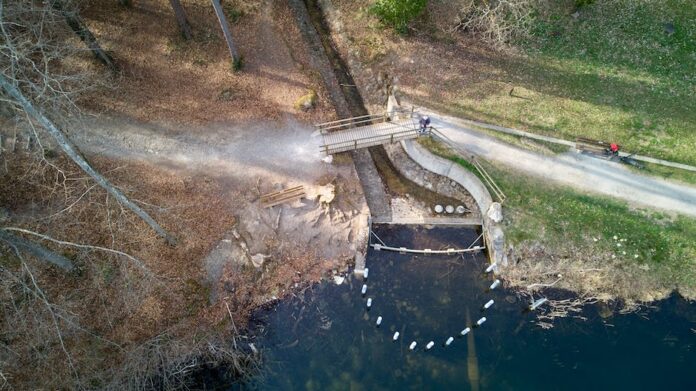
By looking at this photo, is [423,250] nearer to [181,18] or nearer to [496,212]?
[496,212]

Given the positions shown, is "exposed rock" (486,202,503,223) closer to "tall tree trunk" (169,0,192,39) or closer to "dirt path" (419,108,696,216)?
"dirt path" (419,108,696,216)

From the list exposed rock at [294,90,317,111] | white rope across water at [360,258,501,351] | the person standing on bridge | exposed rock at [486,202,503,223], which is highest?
the person standing on bridge

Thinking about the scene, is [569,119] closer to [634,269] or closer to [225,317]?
[634,269]

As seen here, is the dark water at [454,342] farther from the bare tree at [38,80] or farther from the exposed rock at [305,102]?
the exposed rock at [305,102]

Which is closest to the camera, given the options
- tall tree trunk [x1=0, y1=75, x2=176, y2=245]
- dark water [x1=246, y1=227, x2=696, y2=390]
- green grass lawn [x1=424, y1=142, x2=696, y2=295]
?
tall tree trunk [x1=0, y1=75, x2=176, y2=245]

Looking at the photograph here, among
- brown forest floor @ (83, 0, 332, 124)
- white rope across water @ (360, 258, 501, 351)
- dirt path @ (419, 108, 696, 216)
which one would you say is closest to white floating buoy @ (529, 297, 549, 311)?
white rope across water @ (360, 258, 501, 351)

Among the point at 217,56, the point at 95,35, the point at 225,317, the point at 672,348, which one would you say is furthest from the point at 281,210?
the point at 672,348

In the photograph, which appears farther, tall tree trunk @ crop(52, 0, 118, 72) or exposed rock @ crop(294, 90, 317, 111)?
exposed rock @ crop(294, 90, 317, 111)

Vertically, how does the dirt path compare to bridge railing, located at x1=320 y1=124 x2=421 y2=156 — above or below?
above
